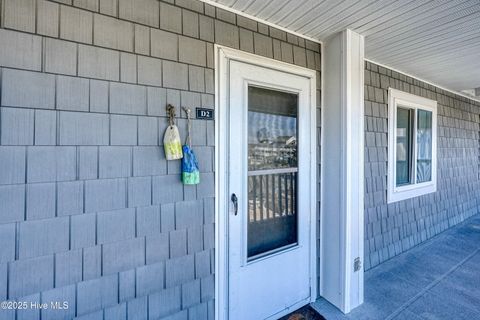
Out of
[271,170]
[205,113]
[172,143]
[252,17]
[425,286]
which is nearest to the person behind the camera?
[172,143]

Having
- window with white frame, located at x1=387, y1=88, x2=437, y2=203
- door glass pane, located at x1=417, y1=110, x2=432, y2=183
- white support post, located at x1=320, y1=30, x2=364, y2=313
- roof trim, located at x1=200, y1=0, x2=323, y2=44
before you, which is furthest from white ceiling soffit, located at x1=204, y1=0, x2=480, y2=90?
door glass pane, located at x1=417, y1=110, x2=432, y2=183

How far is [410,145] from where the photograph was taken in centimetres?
339

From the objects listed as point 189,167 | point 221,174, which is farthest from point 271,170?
point 189,167

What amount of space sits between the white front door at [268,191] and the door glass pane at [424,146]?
230 centimetres

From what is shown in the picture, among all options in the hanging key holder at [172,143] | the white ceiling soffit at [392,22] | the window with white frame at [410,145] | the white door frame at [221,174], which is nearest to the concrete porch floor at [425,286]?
the window with white frame at [410,145]

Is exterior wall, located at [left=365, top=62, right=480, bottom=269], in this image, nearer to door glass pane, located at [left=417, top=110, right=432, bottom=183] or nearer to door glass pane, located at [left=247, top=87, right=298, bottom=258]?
door glass pane, located at [left=417, top=110, right=432, bottom=183]

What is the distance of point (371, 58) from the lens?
280 cm

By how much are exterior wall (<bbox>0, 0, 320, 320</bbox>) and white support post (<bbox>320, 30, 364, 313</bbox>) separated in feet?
3.41

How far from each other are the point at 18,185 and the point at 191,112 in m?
1.02

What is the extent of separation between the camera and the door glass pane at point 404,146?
3.25 meters

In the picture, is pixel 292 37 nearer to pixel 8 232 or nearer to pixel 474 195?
pixel 8 232

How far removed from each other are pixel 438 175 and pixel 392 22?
9.87 ft

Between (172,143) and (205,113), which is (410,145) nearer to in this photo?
(205,113)

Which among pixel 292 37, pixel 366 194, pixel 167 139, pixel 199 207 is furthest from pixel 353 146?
pixel 167 139
